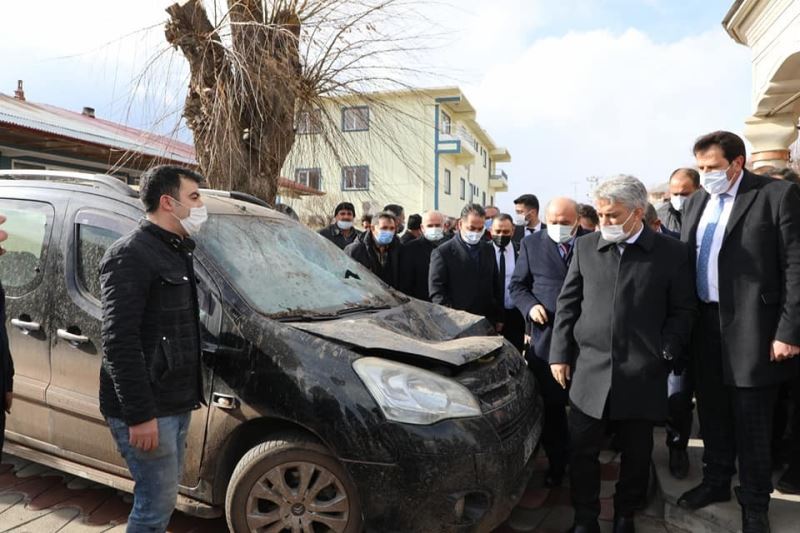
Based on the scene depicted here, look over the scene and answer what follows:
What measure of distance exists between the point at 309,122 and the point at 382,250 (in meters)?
1.57

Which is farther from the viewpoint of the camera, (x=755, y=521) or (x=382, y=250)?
(x=382, y=250)

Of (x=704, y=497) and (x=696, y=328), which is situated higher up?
(x=696, y=328)

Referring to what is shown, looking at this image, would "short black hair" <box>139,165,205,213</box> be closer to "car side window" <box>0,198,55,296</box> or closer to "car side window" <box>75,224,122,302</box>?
"car side window" <box>75,224,122,302</box>

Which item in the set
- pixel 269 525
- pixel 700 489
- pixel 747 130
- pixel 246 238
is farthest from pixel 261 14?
pixel 747 130

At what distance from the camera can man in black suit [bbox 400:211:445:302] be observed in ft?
18.9

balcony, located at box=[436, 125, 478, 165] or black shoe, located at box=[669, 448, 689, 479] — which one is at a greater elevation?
balcony, located at box=[436, 125, 478, 165]

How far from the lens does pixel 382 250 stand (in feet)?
19.6

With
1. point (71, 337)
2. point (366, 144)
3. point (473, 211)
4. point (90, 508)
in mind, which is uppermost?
point (366, 144)

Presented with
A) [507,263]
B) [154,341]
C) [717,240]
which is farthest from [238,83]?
[717,240]

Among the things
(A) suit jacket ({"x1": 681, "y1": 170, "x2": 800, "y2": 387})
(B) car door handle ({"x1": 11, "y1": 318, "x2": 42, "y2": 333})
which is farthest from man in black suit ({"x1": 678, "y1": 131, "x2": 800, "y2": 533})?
(B) car door handle ({"x1": 11, "y1": 318, "x2": 42, "y2": 333})

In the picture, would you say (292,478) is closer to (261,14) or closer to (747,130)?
(261,14)

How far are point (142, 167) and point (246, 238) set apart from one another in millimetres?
3425

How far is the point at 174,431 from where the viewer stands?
2236 mm

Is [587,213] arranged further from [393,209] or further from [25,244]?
[25,244]
